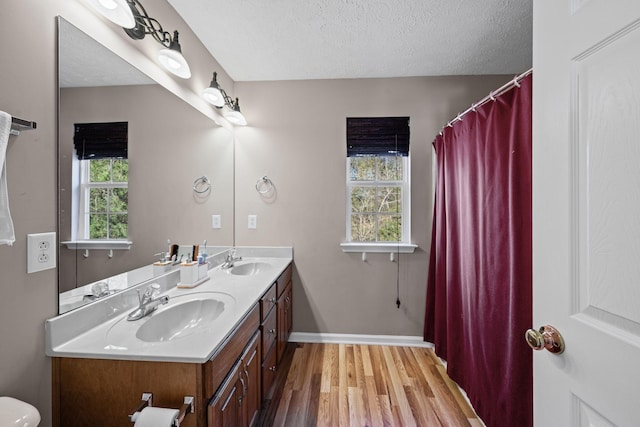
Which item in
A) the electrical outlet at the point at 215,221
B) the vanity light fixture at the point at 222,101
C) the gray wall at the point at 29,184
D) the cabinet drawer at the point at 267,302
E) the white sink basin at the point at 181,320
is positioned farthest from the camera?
the electrical outlet at the point at 215,221

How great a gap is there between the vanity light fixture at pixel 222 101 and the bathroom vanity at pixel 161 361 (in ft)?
4.49

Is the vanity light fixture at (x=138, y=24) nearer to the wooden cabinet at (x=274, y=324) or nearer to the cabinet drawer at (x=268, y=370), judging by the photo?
the wooden cabinet at (x=274, y=324)

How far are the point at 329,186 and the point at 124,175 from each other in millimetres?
1619

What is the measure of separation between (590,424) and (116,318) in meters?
→ 1.64

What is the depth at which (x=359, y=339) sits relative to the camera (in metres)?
2.52

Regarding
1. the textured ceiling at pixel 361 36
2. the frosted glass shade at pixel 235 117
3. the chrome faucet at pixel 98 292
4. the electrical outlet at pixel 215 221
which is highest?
the textured ceiling at pixel 361 36

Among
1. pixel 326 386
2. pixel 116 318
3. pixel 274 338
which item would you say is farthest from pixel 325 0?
pixel 326 386

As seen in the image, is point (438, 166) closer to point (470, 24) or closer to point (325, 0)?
point (470, 24)

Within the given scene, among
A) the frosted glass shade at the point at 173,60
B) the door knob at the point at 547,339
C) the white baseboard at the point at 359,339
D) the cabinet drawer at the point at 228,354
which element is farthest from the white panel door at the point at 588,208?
the white baseboard at the point at 359,339

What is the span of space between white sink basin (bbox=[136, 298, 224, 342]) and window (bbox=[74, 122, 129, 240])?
45 cm

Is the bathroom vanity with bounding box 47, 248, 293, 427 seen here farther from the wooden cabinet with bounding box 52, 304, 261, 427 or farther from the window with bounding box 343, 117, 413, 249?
the window with bounding box 343, 117, 413, 249

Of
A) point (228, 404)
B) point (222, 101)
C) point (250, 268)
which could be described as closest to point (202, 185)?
point (222, 101)

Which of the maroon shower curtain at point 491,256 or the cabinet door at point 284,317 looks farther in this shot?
the cabinet door at point 284,317

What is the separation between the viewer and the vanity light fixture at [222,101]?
1.87 meters
